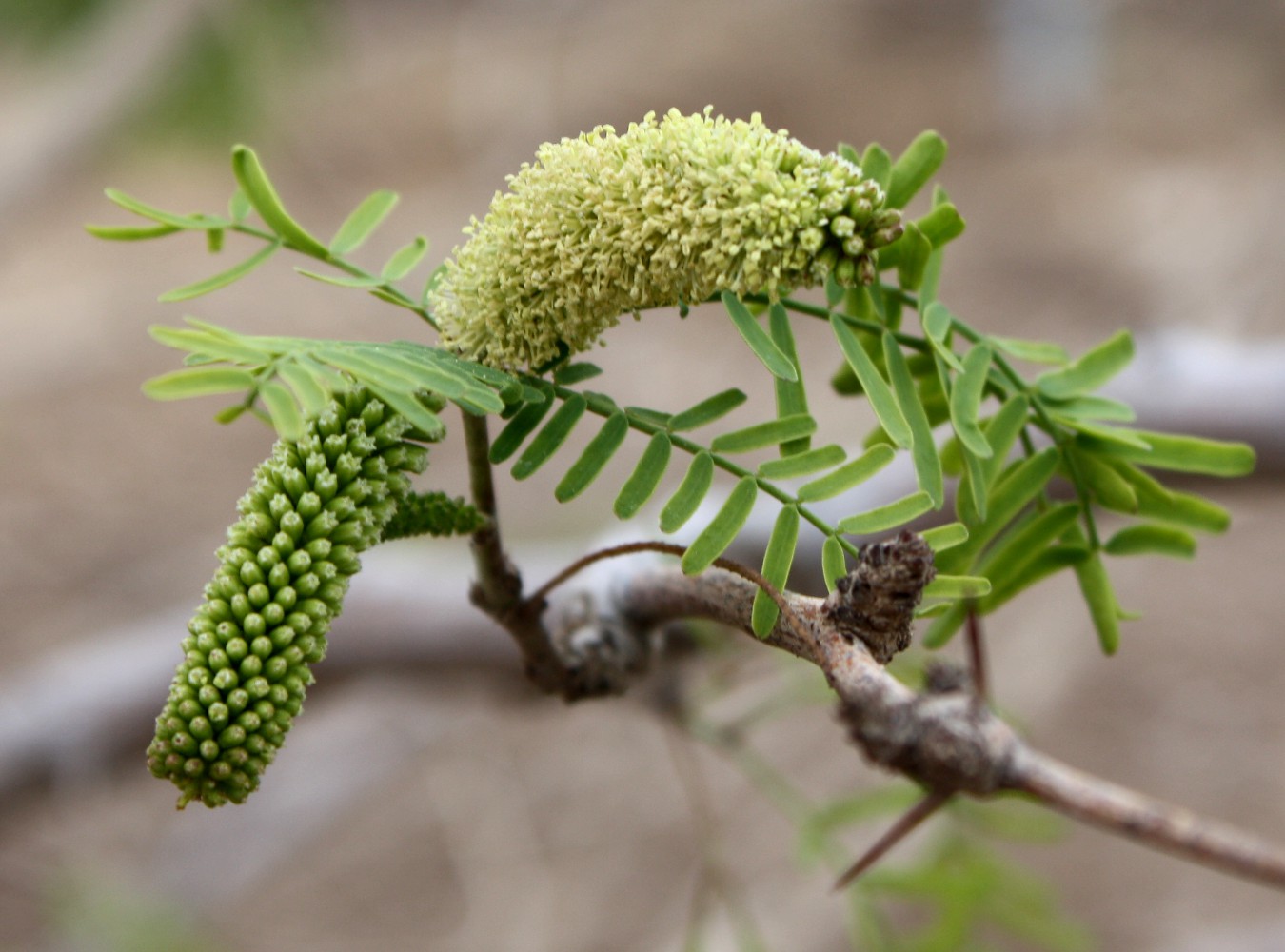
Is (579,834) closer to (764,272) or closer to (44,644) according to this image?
(44,644)

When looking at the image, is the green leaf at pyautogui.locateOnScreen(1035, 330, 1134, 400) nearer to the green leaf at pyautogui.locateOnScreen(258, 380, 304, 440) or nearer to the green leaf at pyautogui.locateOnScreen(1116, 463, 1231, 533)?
the green leaf at pyautogui.locateOnScreen(1116, 463, 1231, 533)

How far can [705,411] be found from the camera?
683mm

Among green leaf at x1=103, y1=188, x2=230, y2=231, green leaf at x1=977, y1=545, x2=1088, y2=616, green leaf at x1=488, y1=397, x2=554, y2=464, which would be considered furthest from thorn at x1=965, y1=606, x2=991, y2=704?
green leaf at x1=103, y1=188, x2=230, y2=231

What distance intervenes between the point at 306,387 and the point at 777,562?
0.26 m

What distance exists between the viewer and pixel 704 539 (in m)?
0.62

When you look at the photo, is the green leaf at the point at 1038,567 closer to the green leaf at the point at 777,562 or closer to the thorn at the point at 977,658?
the thorn at the point at 977,658

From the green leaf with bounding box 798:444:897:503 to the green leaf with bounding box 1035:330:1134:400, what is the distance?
0.20 metres

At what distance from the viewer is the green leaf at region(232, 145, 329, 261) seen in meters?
0.72

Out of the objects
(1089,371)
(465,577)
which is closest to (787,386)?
(1089,371)

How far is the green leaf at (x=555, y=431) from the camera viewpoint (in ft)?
2.14

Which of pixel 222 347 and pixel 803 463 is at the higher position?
pixel 222 347

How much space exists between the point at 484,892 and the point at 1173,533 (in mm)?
2275

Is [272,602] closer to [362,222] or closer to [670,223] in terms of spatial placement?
[670,223]

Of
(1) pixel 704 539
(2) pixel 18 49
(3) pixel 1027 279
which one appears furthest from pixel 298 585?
(3) pixel 1027 279
